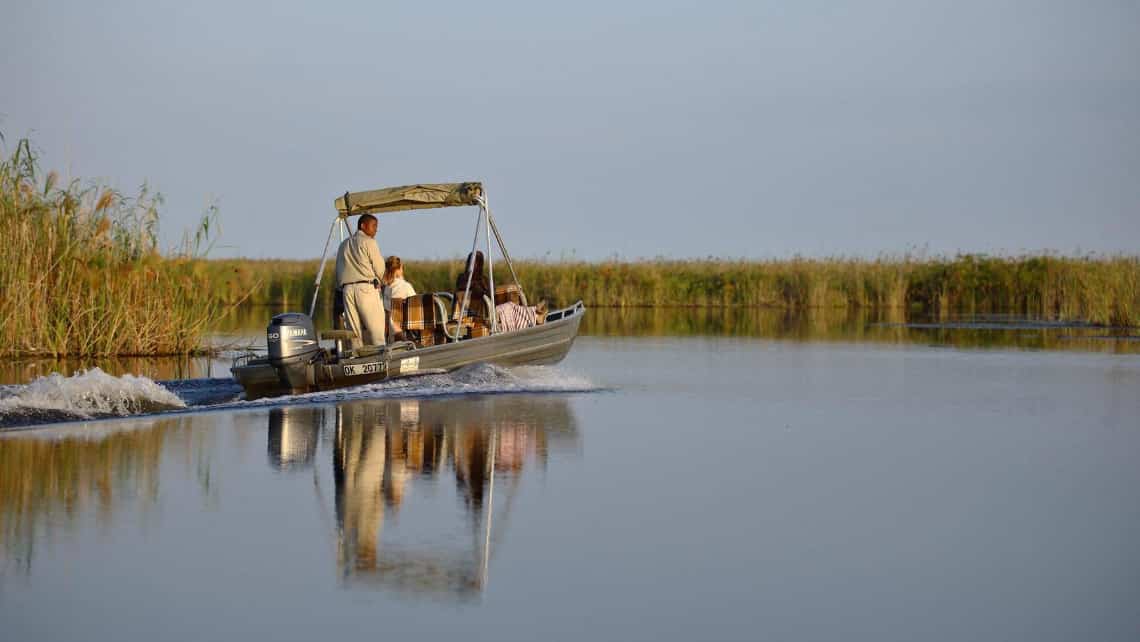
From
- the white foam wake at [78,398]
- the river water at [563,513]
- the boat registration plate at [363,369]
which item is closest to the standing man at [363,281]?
the boat registration plate at [363,369]

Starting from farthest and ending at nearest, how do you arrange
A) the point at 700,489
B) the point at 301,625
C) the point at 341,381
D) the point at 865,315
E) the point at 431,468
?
the point at 865,315 → the point at 341,381 → the point at 431,468 → the point at 700,489 → the point at 301,625

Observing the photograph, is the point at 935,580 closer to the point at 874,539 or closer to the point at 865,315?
the point at 874,539

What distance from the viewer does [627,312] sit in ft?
148

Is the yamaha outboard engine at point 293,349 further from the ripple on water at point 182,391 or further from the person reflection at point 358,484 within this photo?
the person reflection at point 358,484

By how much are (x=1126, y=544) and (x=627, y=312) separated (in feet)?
122

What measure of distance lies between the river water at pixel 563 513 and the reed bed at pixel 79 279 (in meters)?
5.39

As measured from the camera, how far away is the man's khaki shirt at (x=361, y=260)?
16109 mm

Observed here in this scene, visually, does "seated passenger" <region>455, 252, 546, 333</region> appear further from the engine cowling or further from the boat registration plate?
the engine cowling

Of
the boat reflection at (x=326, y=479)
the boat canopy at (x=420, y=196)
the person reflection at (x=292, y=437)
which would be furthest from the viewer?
the boat canopy at (x=420, y=196)

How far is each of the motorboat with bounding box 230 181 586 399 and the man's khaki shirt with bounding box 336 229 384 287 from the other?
689 mm

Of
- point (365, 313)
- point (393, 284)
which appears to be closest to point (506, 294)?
point (393, 284)

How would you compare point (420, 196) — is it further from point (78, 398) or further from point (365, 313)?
point (78, 398)

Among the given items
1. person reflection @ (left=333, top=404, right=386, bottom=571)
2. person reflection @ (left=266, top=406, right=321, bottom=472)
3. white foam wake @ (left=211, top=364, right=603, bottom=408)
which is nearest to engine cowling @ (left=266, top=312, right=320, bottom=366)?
white foam wake @ (left=211, top=364, right=603, bottom=408)

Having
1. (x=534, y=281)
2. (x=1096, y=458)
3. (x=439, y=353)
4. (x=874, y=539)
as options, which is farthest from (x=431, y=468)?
(x=534, y=281)
